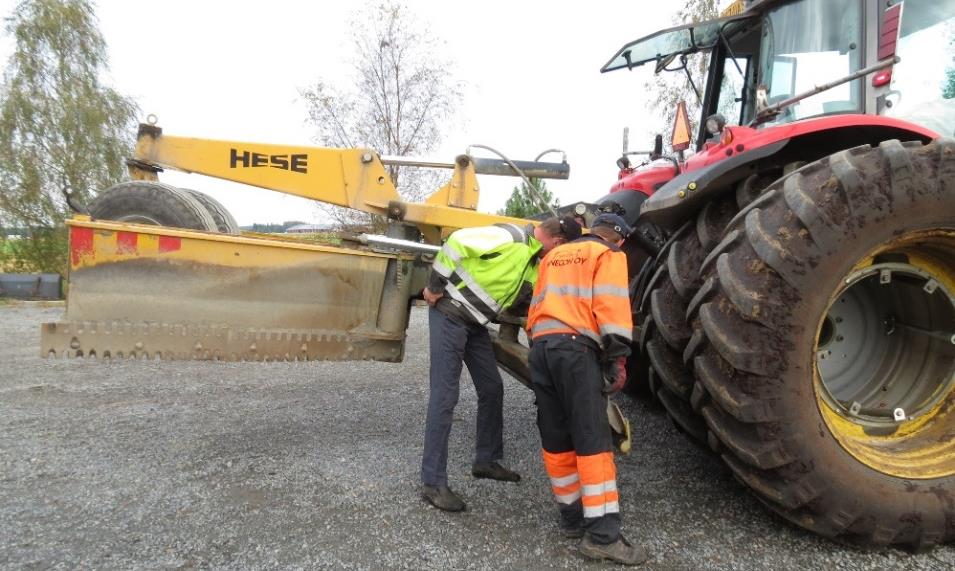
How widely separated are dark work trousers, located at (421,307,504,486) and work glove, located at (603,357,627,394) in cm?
86

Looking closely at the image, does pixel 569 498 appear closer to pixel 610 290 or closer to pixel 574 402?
pixel 574 402

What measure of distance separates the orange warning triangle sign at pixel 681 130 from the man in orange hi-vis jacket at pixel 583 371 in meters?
1.78

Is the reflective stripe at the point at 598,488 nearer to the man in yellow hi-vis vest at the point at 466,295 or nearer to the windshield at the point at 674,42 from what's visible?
the man in yellow hi-vis vest at the point at 466,295

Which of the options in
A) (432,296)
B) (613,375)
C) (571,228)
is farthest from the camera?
(432,296)

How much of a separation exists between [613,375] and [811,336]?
2.72 feet

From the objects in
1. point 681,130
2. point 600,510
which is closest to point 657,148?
point 681,130

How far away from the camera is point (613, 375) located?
276 centimetres

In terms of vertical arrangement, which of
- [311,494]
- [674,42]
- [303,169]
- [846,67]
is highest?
[674,42]

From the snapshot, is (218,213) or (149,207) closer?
(149,207)

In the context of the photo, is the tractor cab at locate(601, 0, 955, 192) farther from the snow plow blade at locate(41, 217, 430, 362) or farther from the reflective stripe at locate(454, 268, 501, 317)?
the snow plow blade at locate(41, 217, 430, 362)

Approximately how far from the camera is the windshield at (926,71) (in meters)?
3.02

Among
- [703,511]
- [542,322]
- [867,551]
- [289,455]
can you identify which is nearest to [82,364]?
[289,455]

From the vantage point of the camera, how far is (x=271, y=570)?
2350 mm

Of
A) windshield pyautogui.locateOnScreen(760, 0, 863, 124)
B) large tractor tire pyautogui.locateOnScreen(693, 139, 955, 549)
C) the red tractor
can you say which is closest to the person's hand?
the red tractor
